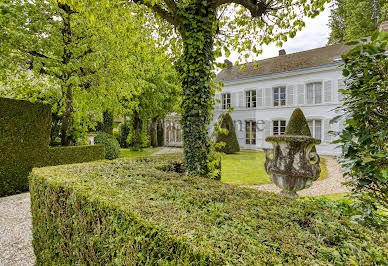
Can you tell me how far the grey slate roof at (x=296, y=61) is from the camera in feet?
44.5

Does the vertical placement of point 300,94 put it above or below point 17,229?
above

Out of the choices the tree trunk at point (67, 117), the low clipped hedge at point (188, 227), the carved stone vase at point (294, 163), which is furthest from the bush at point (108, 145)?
the carved stone vase at point (294, 163)

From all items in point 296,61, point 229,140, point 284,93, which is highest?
point 296,61

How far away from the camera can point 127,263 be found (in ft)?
4.12

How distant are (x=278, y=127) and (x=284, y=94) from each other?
243 centimetres

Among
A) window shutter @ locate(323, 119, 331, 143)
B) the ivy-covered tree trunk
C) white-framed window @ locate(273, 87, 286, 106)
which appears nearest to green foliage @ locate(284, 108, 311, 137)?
window shutter @ locate(323, 119, 331, 143)

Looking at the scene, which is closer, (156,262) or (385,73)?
(156,262)

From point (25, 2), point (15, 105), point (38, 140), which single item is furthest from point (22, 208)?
point (25, 2)

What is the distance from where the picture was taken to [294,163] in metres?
4.04

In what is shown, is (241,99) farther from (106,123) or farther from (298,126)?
(106,123)

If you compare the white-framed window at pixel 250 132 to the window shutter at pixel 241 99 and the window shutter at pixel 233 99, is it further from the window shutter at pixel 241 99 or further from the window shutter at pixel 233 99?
the window shutter at pixel 233 99

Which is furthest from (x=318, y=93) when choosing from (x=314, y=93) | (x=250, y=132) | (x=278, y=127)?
(x=250, y=132)

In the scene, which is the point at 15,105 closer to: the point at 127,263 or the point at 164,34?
the point at 164,34

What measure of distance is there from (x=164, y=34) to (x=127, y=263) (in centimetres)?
377
